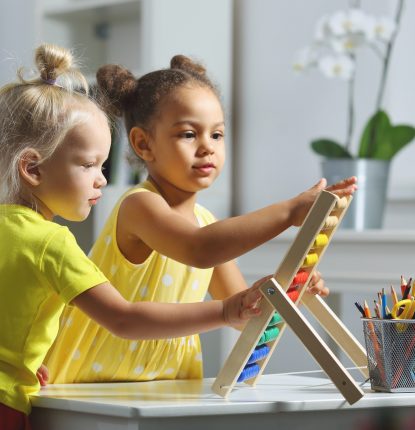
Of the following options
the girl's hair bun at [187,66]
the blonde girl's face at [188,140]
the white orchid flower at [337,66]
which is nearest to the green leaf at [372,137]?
the white orchid flower at [337,66]

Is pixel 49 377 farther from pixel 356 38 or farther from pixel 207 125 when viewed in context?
pixel 356 38

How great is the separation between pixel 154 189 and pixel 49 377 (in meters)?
0.30

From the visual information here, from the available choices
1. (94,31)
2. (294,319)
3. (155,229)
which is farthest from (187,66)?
(94,31)

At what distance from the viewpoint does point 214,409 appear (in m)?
0.94

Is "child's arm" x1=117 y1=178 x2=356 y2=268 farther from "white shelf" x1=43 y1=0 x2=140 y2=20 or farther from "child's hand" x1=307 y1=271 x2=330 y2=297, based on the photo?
"white shelf" x1=43 y1=0 x2=140 y2=20

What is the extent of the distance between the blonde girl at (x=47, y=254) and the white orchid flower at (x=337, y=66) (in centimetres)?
137

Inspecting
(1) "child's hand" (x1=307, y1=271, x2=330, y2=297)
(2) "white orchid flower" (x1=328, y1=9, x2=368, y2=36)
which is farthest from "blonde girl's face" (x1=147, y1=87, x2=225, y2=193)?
(2) "white orchid flower" (x1=328, y1=9, x2=368, y2=36)

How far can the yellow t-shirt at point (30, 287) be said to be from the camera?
103 cm

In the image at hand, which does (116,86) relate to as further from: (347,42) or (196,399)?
(347,42)

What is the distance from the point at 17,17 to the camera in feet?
9.89

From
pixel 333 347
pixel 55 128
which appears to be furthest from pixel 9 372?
pixel 333 347

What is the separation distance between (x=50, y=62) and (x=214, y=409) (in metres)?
0.49

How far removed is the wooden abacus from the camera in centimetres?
99

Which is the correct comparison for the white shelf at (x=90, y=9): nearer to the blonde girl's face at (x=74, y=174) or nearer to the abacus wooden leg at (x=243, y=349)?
the blonde girl's face at (x=74, y=174)
